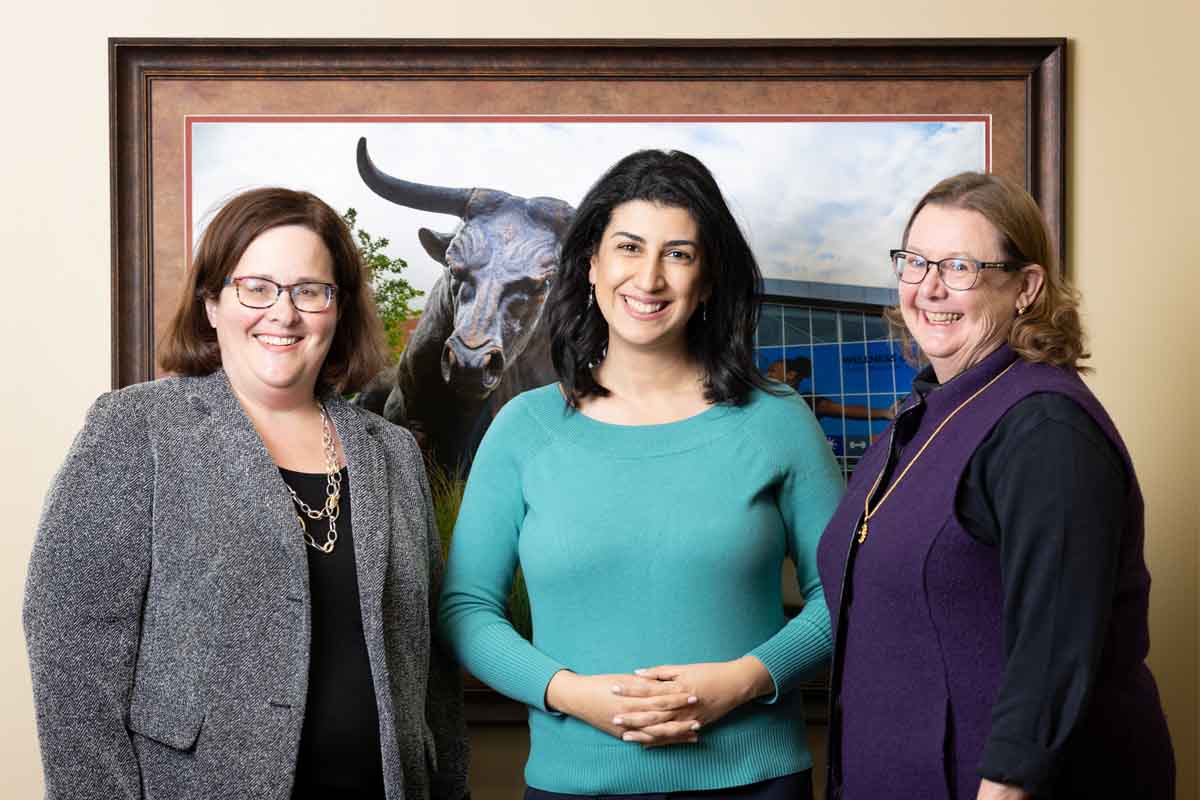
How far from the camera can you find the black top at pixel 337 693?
1.70m

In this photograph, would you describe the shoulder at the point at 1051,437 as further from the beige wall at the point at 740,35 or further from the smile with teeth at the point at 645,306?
the beige wall at the point at 740,35

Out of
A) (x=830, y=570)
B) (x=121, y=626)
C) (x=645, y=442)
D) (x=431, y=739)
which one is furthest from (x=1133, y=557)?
(x=121, y=626)

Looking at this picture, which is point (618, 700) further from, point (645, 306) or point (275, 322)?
point (275, 322)

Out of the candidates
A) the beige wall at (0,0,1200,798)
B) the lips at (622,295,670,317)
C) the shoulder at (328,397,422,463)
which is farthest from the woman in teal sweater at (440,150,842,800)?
the beige wall at (0,0,1200,798)

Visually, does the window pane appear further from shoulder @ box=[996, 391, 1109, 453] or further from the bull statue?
shoulder @ box=[996, 391, 1109, 453]

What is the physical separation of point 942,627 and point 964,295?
0.46 m

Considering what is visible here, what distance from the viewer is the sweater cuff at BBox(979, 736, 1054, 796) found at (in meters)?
1.34

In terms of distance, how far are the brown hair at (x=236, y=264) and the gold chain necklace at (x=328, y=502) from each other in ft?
0.49

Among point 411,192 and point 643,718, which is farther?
point 411,192

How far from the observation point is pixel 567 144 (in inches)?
101

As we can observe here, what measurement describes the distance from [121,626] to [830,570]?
1046mm

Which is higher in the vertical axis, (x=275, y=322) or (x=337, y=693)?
(x=275, y=322)

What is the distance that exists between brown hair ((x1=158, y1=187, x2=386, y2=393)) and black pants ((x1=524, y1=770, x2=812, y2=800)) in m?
0.81

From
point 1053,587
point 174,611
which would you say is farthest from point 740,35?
point 174,611
